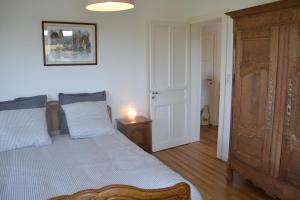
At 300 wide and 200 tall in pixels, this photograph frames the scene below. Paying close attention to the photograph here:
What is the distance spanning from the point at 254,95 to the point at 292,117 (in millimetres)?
422

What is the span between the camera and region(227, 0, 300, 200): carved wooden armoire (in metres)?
2.30

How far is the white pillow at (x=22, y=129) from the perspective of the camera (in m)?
2.62

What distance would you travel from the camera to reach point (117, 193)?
1276 mm

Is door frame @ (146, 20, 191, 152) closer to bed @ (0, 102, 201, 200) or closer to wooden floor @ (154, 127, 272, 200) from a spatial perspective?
wooden floor @ (154, 127, 272, 200)

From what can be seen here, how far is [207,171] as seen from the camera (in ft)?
11.2

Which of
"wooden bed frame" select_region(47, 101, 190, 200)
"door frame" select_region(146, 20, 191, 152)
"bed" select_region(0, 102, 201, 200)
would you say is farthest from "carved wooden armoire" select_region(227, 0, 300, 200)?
"wooden bed frame" select_region(47, 101, 190, 200)

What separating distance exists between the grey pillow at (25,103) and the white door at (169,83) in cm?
153

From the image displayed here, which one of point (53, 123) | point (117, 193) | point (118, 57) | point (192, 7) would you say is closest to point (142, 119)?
point (118, 57)

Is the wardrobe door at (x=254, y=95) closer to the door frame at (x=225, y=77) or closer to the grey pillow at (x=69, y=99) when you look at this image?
the door frame at (x=225, y=77)

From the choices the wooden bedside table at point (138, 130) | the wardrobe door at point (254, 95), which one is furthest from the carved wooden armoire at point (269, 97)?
the wooden bedside table at point (138, 130)

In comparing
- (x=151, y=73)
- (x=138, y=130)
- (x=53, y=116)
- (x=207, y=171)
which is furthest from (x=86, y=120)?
(x=207, y=171)

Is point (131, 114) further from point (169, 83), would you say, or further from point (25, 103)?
point (25, 103)

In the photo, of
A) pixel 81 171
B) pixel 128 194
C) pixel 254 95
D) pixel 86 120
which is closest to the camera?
pixel 128 194

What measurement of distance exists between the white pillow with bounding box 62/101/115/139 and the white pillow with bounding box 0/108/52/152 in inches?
11.5
